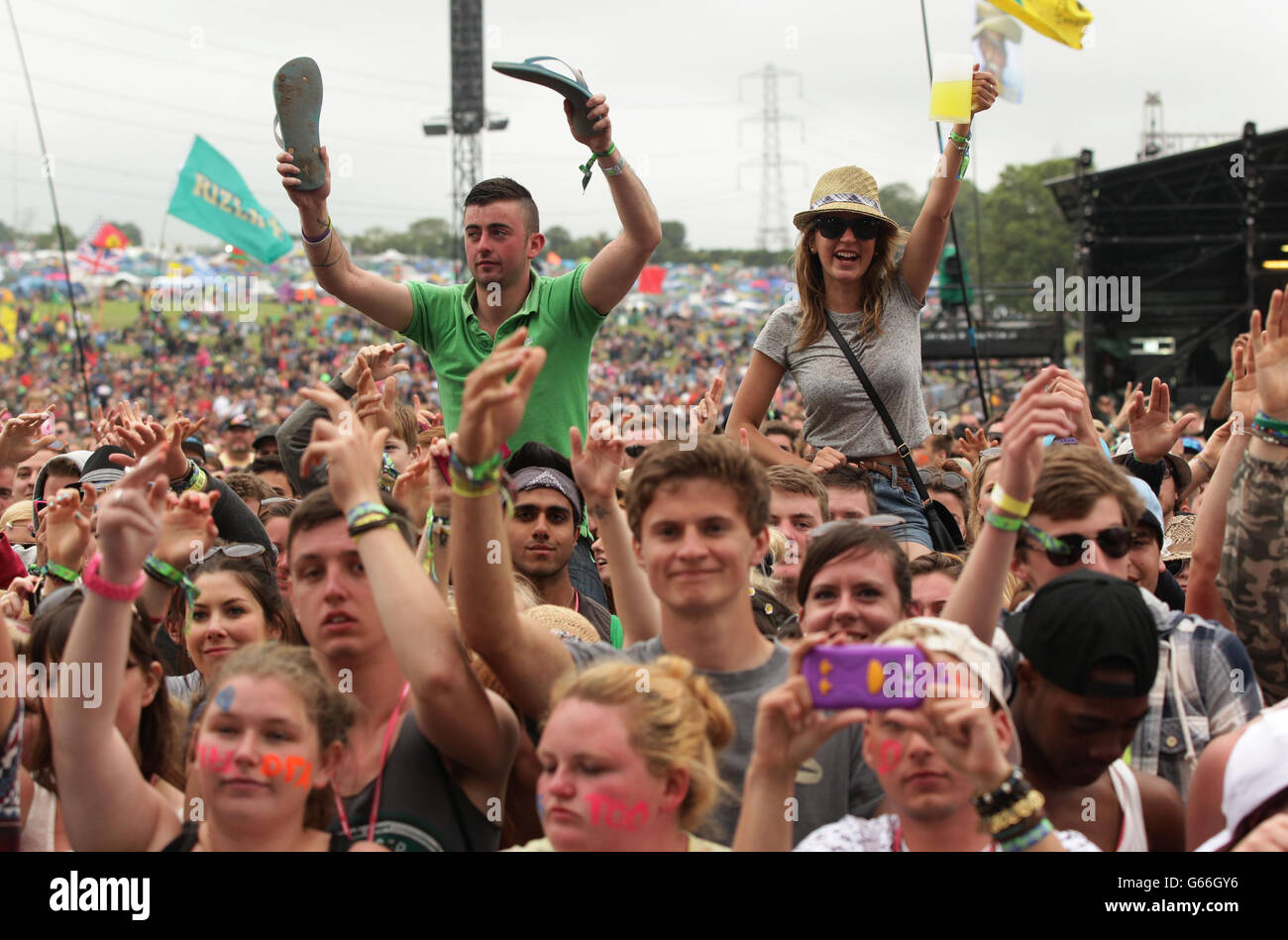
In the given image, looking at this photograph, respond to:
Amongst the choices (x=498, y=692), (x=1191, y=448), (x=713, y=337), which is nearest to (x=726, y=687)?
(x=498, y=692)

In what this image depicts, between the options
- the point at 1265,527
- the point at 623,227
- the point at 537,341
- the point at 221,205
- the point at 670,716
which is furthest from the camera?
the point at 221,205

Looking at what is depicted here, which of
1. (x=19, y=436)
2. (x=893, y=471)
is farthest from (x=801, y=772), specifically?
(x=19, y=436)

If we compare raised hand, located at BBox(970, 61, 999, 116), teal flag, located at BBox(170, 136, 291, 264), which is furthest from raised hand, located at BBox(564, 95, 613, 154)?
teal flag, located at BBox(170, 136, 291, 264)

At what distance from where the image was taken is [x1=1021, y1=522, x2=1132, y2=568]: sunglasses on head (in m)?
3.27

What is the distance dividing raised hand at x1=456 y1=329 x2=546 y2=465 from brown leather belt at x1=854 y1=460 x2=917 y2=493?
8.27 ft

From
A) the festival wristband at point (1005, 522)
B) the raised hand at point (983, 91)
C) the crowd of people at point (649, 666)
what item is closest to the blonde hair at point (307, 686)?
the crowd of people at point (649, 666)

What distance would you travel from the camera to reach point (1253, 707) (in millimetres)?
3035

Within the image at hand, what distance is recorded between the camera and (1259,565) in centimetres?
319

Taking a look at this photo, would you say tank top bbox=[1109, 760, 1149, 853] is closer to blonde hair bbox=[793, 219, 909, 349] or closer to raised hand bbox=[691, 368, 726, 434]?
blonde hair bbox=[793, 219, 909, 349]

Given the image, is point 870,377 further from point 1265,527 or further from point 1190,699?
point 1190,699

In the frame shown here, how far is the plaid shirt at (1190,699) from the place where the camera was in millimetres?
3055

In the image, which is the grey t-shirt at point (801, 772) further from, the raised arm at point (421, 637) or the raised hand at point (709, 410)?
the raised hand at point (709, 410)

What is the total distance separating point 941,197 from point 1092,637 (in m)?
2.23
